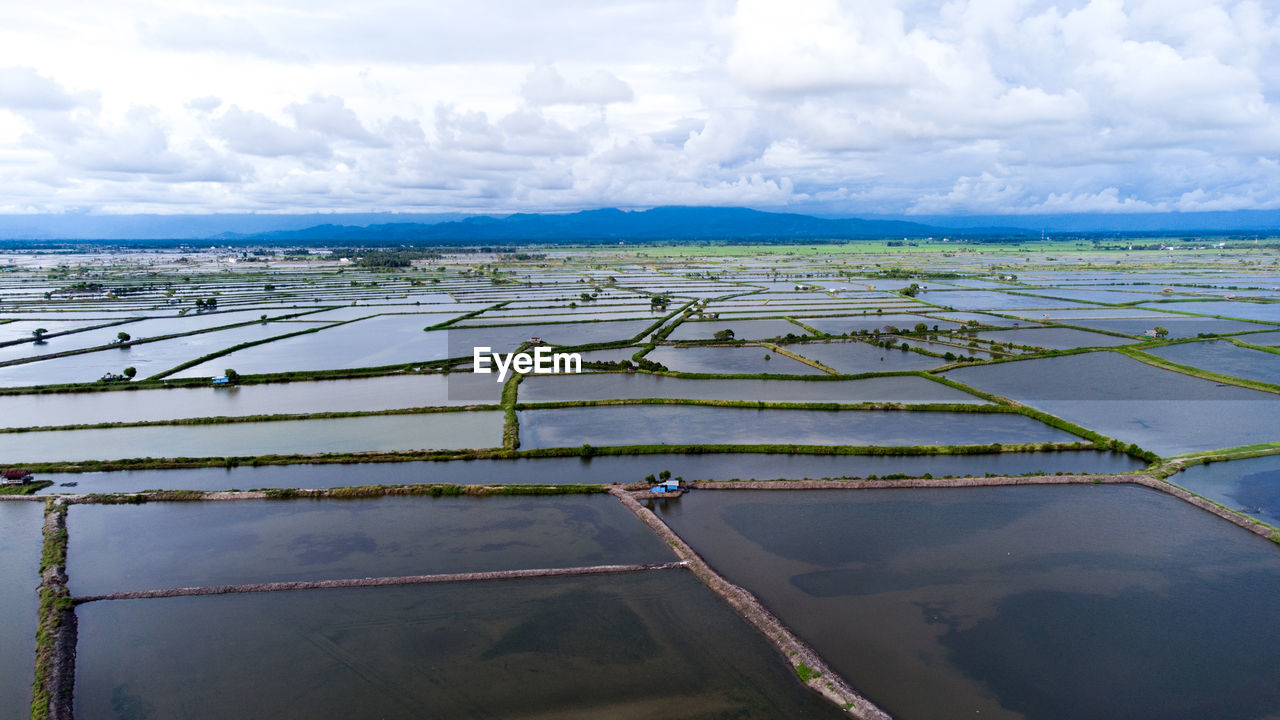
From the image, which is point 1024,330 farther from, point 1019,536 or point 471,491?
point 471,491

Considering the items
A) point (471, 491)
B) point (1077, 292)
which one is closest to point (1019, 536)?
point (471, 491)

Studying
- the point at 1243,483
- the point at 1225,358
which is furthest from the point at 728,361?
the point at 1225,358

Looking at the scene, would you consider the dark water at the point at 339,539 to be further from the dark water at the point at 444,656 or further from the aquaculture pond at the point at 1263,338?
the aquaculture pond at the point at 1263,338

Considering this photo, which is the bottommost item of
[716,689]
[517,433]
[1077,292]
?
[716,689]

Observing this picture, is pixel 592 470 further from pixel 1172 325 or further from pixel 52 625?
pixel 1172 325

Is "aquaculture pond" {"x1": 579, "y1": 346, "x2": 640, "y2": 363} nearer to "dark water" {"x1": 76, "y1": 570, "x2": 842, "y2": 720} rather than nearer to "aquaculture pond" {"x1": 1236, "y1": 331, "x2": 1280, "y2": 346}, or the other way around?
"dark water" {"x1": 76, "y1": 570, "x2": 842, "y2": 720}

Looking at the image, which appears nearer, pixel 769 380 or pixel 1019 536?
pixel 1019 536

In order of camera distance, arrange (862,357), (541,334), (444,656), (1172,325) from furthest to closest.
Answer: (1172,325), (541,334), (862,357), (444,656)
